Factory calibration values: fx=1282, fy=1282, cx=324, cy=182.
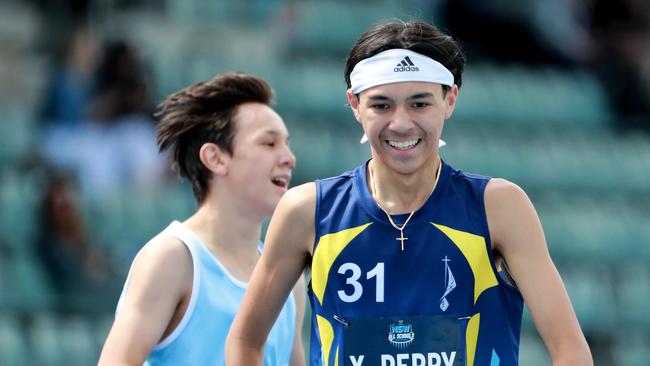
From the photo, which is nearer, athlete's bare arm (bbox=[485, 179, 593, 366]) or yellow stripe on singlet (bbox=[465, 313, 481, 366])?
athlete's bare arm (bbox=[485, 179, 593, 366])

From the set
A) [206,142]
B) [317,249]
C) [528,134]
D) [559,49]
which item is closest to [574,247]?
[528,134]

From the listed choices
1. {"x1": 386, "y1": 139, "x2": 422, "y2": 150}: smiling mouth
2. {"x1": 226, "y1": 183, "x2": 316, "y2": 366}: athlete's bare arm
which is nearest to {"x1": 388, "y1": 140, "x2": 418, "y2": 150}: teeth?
{"x1": 386, "y1": 139, "x2": 422, "y2": 150}: smiling mouth

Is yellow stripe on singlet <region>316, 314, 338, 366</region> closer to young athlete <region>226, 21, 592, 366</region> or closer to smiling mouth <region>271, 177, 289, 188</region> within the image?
young athlete <region>226, 21, 592, 366</region>

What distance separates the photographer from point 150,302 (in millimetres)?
4738

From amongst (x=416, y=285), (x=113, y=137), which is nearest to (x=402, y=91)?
(x=416, y=285)

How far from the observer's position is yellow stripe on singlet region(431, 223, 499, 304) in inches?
153

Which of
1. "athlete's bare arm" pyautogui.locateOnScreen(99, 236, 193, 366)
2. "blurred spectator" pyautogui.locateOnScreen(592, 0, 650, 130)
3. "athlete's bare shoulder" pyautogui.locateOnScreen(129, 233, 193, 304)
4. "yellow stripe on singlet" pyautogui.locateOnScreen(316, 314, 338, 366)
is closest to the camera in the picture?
"yellow stripe on singlet" pyautogui.locateOnScreen(316, 314, 338, 366)

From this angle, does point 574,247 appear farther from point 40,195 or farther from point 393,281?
point 393,281

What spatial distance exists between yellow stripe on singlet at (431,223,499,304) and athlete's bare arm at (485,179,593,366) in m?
0.05

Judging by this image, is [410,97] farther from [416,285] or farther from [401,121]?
[416,285]

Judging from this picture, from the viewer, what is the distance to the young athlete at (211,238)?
479 centimetres

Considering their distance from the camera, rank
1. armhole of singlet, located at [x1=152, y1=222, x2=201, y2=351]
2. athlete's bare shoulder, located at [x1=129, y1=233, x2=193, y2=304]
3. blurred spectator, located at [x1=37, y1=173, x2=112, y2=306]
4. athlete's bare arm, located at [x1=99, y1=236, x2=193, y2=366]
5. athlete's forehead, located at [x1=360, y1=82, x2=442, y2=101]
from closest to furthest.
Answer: athlete's forehead, located at [x1=360, y1=82, x2=442, y2=101] → athlete's bare arm, located at [x1=99, y1=236, x2=193, y2=366] → athlete's bare shoulder, located at [x1=129, y1=233, x2=193, y2=304] → armhole of singlet, located at [x1=152, y1=222, x2=201, y2=351] → blurred spectator, located at [x1=37, y1=173, x2=112, y2=306]

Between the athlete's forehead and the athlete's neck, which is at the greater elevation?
the athlete's forehead

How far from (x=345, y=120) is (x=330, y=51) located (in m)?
1.18
